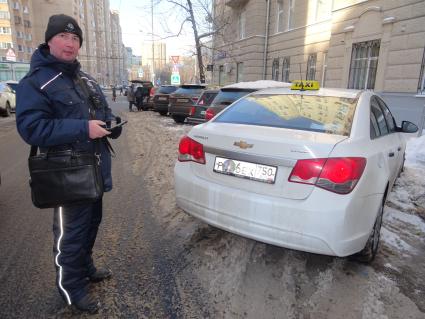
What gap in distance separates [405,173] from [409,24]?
6798 mm

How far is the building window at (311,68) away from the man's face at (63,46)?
15.9 meters

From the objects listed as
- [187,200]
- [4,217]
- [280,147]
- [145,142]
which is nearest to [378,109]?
[280,147]

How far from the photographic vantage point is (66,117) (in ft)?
A: 6.52

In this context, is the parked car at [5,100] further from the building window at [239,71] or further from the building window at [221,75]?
the building window at [221,75]

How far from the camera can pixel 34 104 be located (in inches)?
72.9

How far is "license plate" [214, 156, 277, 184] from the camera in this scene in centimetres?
240

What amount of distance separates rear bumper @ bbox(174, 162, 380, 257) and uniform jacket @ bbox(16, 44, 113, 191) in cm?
114

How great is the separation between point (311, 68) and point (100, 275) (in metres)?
16.3

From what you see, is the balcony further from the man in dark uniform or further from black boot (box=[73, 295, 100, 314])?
black boot (box=[73, 295, 100, 314])

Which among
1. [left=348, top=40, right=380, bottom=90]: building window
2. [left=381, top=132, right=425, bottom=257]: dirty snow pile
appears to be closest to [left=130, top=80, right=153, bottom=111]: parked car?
[left=348, top=40, right=380, bottom=90]: building window

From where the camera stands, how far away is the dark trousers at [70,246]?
2.10m

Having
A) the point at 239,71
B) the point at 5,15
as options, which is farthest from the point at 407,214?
the point at 5,15

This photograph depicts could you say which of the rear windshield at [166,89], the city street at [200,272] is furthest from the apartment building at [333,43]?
the city street at [200,272]

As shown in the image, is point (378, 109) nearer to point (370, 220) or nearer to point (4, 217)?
point (370, 220)
